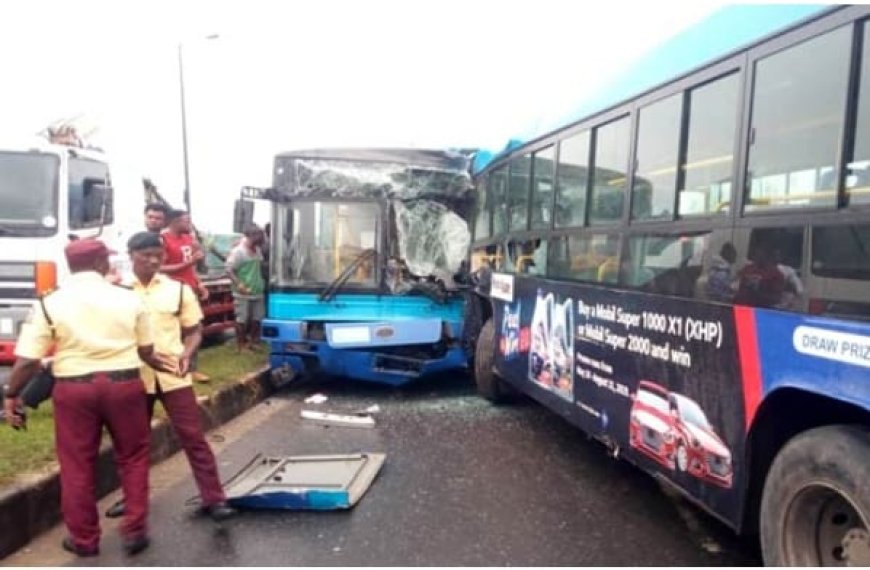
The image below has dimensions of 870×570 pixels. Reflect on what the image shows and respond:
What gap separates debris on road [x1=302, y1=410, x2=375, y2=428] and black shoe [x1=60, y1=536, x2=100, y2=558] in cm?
331

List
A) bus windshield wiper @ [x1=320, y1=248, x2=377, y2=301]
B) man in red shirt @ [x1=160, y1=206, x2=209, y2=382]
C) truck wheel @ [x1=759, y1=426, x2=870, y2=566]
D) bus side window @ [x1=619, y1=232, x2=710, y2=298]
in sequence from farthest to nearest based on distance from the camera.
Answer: bus windshield wiper @ [x1=320, y1=248, x2=377, y2=301], man in red shirt @ [x1=160, y1=206, x2=209, y2=382], bus side window @ [x1=619, y1=232, x2=710, y2=298], truck wheel @ [x1=759, y1=426, x2=870, y2=566]

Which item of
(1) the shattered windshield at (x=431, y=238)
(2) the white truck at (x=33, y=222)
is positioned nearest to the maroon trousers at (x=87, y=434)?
(2) the white truck at (x=33, y=222)

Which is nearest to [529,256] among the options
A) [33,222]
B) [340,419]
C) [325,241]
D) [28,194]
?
[340,419]

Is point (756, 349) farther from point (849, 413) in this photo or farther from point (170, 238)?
point (170, 238)

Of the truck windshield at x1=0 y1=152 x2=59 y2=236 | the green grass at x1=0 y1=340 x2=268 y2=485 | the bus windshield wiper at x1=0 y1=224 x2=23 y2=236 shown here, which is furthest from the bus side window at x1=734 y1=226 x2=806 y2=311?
the bus windshield wiper at x1=0 y1=224 x2=23 y2=236

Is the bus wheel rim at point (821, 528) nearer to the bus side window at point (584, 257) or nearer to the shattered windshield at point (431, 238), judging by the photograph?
the bus side window at point (584, 257)

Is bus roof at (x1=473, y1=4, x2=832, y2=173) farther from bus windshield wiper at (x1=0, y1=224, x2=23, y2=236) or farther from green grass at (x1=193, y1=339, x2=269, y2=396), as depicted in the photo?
bus windshield wiper at (x1=0, y1=224, x2=23, y2=236)

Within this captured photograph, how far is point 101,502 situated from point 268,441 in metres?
1.86

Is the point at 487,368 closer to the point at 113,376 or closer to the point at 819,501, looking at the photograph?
the point at 113,376

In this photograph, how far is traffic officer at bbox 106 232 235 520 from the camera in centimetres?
470

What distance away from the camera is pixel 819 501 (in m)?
3.09

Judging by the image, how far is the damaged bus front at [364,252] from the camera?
866 cm

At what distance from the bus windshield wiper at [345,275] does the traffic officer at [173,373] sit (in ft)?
12.8

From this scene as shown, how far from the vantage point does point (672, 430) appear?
407cm
